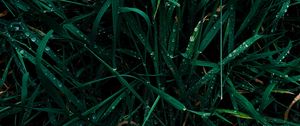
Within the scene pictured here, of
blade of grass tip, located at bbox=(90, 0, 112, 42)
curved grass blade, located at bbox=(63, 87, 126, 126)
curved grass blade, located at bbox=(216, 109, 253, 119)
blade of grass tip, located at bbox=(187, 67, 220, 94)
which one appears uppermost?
blade of grass tip, located at bbox=(90, 0, 112, 42)

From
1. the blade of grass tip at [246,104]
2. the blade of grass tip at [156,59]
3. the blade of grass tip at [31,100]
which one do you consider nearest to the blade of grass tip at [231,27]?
the blade of grass tip at [246,104]

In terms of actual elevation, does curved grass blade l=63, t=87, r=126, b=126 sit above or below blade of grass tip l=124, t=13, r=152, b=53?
below

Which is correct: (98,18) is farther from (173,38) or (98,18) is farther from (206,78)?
(206,78)

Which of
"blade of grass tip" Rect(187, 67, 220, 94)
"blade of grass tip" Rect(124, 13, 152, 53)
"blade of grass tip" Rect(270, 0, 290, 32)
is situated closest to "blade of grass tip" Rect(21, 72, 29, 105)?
"blade of grass tip" Rect(124, 13, 152, 53)

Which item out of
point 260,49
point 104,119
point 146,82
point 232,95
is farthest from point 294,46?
point 104,119

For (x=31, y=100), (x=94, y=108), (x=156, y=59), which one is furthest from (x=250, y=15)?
(x=31, y=100)

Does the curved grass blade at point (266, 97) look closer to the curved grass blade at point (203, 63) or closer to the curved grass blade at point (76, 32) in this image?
the curved grass blade at point (203, 63)

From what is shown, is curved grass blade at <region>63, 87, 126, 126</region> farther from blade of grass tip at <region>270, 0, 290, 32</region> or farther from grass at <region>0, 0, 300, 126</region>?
blade of grass tip at <region>270, 0, 290, 32</region>
